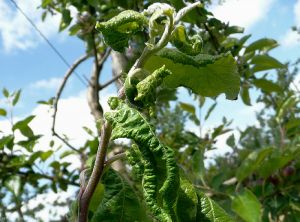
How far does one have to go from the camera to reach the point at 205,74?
77 centimetres

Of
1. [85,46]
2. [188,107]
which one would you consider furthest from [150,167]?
[85,46]

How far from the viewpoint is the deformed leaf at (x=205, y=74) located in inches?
29.5

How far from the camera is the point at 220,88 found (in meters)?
0.79

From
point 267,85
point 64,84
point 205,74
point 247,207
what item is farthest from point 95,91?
point 205,74

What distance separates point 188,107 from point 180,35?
1.85 m

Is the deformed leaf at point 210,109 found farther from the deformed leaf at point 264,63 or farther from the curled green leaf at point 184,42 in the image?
the curled green leaf at point 184,42

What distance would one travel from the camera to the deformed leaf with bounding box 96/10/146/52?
0.67m

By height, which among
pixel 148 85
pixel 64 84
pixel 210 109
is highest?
pixel 64 84

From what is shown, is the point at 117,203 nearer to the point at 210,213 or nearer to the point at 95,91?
the point at 210,213

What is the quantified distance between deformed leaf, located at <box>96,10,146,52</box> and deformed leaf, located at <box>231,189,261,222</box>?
31.7 inches

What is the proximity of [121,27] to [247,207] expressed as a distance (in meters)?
0.87

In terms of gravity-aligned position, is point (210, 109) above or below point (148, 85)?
above

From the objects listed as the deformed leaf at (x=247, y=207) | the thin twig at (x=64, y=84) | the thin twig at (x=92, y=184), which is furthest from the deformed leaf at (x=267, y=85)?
the thin twig at (x=92, y=184)

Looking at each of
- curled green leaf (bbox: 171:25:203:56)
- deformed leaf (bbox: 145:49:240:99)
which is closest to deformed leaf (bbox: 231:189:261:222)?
deformed leaf (bbox: 145:49:240:99)
